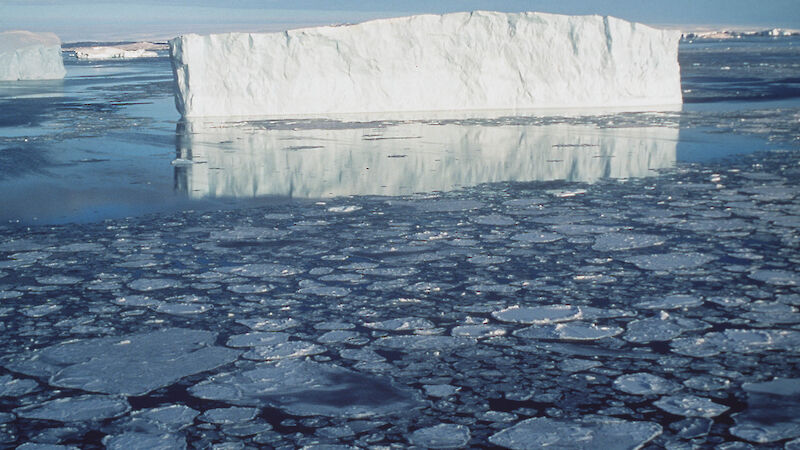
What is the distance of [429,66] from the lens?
16.3 m

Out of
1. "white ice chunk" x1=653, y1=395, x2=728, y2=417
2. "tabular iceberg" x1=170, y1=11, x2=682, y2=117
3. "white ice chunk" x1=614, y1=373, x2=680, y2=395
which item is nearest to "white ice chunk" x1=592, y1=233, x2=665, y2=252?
"white ice chunk" x1=614, y1=373, x2=680, y2=395

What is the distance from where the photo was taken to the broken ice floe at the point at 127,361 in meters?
3.05

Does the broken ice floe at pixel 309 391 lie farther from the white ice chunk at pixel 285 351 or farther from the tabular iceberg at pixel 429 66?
the tabular iceberg at pixel 429 66

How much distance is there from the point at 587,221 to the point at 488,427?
354cm

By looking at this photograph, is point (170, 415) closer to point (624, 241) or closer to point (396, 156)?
point (624, 241)

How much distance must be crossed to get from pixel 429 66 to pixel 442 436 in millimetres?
14345

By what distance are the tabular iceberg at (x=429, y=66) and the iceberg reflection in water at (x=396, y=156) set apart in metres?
1.83

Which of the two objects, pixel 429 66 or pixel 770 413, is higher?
pixel 429 66

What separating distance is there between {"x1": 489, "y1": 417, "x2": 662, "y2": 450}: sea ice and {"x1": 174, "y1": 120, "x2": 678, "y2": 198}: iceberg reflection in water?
4.81 metres

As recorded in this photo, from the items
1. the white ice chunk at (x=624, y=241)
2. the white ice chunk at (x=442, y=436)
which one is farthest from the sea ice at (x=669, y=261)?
the white ice chunk at (x=442, y=436)

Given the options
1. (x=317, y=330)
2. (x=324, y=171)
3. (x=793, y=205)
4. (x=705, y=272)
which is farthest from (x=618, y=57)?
(x=317, y=330)

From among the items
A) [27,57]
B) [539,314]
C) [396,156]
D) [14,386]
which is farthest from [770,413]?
[27,57]

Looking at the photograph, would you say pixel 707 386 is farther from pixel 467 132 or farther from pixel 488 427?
pixel 467 132

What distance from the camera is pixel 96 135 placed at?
42.8ft
